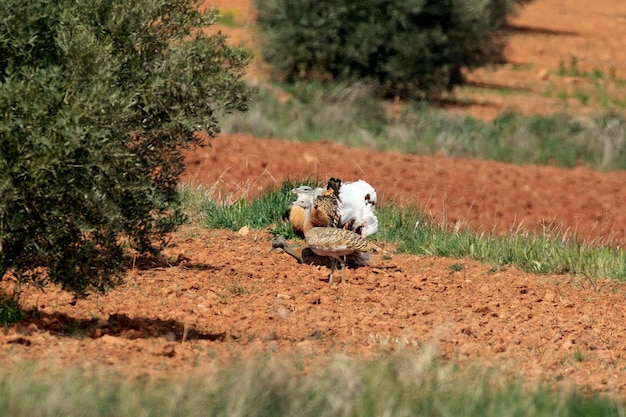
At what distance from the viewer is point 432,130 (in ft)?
63.4

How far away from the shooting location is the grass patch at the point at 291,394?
401cm

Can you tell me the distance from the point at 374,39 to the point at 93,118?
1794cm

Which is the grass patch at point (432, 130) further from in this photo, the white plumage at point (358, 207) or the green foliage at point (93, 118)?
the green foliage at point (93, 118)

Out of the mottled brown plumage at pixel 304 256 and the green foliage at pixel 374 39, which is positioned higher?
the mottled brown plumage at pixel 304 256

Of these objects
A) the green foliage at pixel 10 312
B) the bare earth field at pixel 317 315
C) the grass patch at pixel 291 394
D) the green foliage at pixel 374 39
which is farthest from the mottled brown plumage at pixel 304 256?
the green foliage at pixel 374 39

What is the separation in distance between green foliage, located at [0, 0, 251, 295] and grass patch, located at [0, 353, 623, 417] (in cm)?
125

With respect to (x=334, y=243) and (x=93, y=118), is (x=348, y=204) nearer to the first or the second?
(x=334, y=243)

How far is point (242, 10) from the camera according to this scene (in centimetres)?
3712

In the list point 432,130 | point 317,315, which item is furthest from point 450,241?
point 432,130

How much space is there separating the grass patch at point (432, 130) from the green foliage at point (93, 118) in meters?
11.1

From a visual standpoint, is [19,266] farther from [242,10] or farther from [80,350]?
[242,10]

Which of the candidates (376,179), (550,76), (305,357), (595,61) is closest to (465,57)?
(550,76)

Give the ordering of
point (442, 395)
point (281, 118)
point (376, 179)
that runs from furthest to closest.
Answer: point (281, 118) < point (376, 179) < point (442, 395)

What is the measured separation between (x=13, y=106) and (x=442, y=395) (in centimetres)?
250
